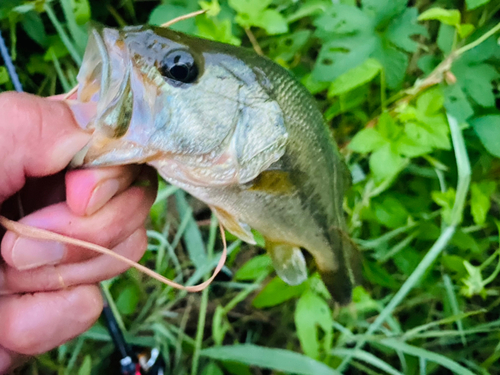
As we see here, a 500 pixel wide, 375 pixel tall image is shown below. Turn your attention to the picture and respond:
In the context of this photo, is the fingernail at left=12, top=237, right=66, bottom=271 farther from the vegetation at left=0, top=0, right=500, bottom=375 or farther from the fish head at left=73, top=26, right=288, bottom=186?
the vegetation at left=0, top=0, right=500, bottom=375

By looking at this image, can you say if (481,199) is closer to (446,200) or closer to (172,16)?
(446,200)

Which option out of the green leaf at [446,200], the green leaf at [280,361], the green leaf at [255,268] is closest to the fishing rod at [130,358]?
the green leaf at [280,361]

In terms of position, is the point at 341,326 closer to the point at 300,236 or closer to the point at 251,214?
the point at 300,236

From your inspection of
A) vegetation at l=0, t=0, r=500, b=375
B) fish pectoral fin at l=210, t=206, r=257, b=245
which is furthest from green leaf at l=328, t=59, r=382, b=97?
fish pectoral fin at l=210, t=206, r=257, b=245

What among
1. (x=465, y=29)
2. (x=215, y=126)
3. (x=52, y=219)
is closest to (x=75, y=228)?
(x=52, y=219)

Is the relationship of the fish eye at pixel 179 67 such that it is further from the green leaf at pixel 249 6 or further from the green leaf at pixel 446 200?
the green leaf at pixel 446 200

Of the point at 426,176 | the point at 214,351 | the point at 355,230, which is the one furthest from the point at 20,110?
the point at 426,176
